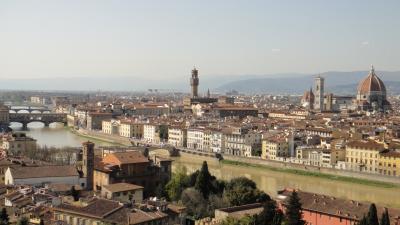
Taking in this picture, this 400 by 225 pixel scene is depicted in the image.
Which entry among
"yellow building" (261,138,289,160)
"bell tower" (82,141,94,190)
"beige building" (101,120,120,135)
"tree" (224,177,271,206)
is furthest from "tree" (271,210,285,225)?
"beige building" (101,120,120,135)

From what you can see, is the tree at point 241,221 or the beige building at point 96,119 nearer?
the tree at point 241,221

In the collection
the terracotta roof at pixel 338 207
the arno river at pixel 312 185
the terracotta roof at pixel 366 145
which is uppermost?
the terracotta roof at pixel 338 207

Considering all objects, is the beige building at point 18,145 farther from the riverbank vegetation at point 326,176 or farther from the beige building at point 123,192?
the beige building at point 123,192

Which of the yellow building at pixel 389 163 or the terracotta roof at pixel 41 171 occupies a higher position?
the terracotta roof at pixel 41 171

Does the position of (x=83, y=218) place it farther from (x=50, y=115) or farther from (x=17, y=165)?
(x=50, y=115)

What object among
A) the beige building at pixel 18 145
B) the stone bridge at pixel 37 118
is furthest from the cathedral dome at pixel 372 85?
the beige building at pixel 18 145

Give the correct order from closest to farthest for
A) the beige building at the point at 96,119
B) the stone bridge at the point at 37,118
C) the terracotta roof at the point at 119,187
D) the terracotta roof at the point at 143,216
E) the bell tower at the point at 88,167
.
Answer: the terracotta roof at the point at 143,216
the terracotta roof at the point at 119,187
the bell tower at the point at 88,167
the beige building at the point at 96,119
the stone bridge at the point at 37,118
